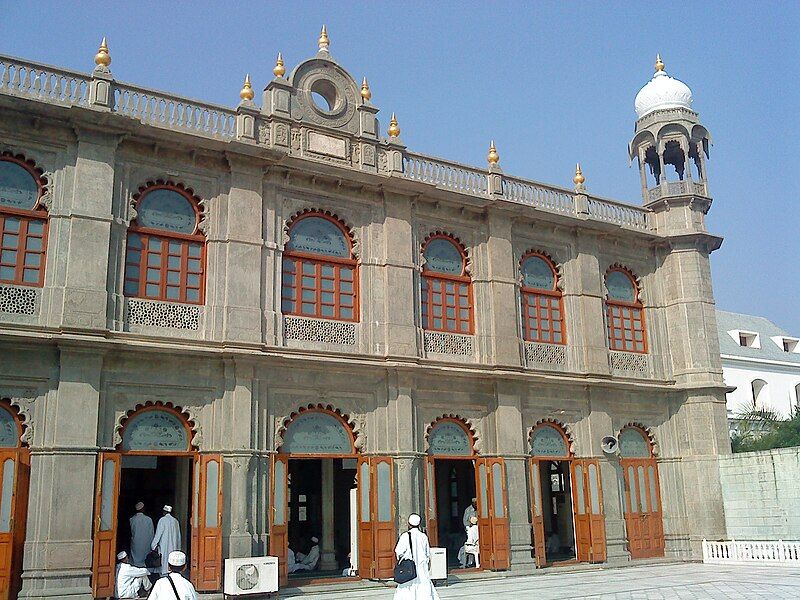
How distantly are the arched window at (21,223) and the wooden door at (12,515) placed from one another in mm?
2772

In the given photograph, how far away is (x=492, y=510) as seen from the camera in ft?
53.5

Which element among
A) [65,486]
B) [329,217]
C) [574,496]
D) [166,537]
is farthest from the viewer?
[574,496]

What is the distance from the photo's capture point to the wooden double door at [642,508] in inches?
720

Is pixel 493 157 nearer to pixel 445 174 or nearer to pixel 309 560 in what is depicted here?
pixel 445 174

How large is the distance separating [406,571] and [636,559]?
1018 centimetres

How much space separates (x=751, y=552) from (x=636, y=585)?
4.86 meters

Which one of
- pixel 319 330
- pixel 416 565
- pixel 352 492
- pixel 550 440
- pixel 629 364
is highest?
pixel 319 330

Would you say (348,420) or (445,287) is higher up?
(445,287)

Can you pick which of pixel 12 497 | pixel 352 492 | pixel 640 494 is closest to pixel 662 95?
pixel 640 494

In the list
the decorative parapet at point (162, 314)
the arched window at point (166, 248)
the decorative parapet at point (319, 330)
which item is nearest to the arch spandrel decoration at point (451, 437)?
the decorative parapet at point (319, 330)

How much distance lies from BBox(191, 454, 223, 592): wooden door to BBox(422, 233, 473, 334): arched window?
210 inches

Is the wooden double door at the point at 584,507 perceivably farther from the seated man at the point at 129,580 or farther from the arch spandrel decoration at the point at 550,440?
the seated man at the point at 129,580

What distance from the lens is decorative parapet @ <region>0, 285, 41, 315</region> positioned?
1267 centimetres

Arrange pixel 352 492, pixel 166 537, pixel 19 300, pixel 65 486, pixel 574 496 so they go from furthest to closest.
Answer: pixel 574 496
pixel 352 492
pixel 166 537
pixel 19 300
pixel 65 486
